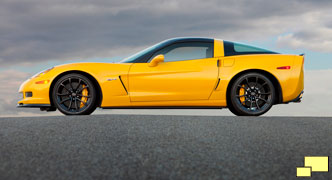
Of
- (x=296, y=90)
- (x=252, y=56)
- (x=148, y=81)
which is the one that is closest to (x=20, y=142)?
(x=148, y=81)

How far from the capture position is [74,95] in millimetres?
6793

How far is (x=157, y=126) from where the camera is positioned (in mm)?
5234

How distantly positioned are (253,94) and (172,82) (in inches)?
57.6

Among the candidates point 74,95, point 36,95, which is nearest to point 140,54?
point 74,95

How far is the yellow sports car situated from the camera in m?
6.67

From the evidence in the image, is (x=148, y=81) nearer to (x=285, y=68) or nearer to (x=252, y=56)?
(x=252, y=56)

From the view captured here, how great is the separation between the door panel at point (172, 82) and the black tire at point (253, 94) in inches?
19.6

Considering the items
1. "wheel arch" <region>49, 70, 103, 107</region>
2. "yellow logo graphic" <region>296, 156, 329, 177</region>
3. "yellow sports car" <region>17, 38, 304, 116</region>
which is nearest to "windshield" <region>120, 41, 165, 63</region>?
"yellow sports car" <region>17, 38, 304, 116</region>

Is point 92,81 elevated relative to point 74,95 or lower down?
elevated

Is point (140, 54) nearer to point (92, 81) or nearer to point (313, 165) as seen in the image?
point (92, 81)

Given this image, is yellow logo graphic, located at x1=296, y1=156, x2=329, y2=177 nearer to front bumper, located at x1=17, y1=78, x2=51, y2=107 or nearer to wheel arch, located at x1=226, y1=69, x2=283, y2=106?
wheel arch, located at x1=226, y1=69, x2=283, y2=106

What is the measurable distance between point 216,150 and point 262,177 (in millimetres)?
764

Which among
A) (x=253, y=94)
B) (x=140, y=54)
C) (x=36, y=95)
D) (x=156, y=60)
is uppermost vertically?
(x=140, y=54)

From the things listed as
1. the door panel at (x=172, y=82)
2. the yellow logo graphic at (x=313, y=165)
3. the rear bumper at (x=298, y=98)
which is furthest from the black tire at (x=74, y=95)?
the yellow logo graphic at (x=313, y=165)
